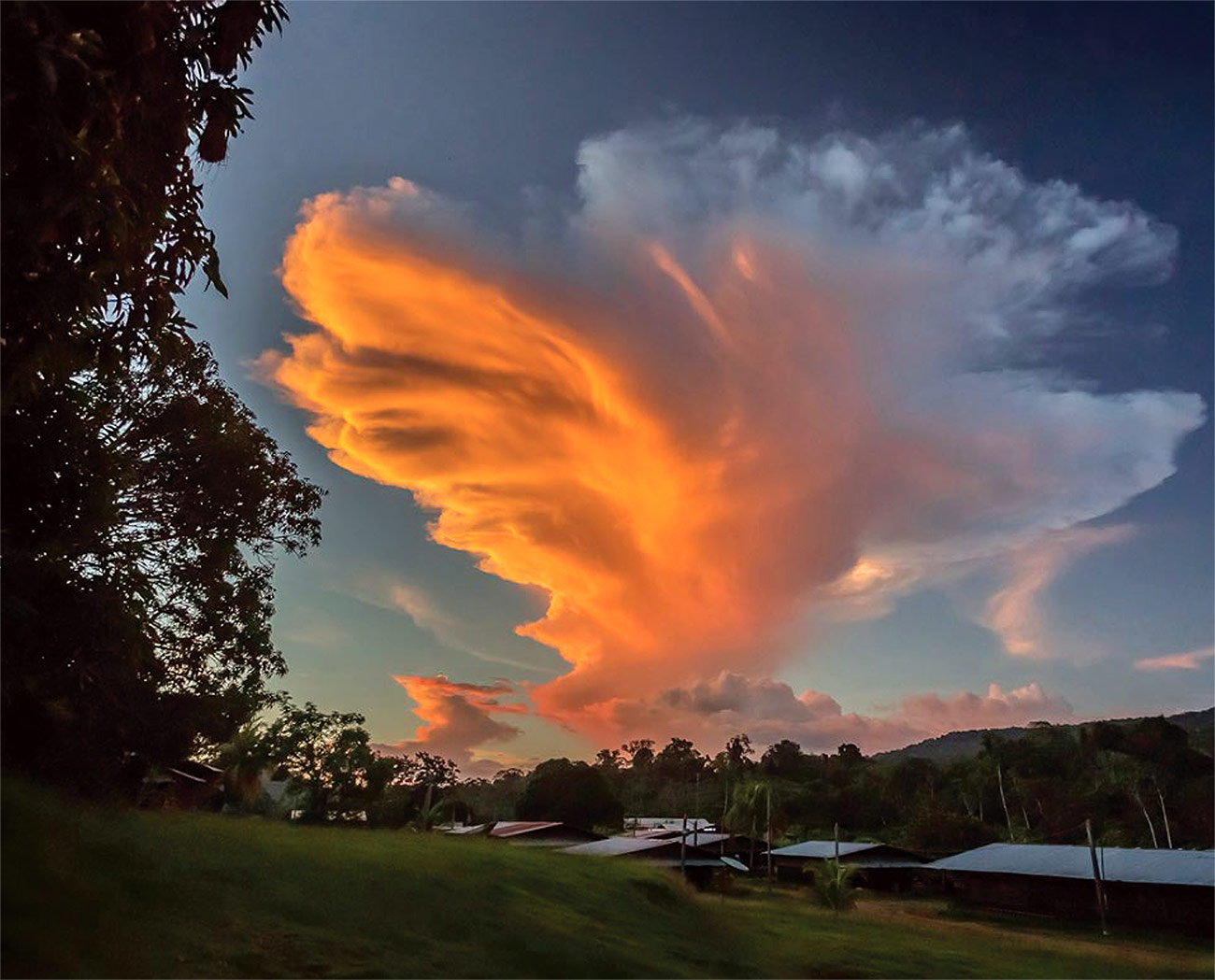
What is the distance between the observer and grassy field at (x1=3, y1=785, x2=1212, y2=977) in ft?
39.4

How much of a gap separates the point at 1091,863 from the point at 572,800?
48.6 m

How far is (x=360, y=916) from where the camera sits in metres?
17.7

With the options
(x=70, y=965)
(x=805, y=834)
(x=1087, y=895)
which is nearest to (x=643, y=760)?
(x=805, y=834)

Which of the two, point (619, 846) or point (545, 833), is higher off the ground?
point (545, 833)

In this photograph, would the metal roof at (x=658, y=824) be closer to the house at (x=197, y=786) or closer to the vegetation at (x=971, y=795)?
the vegetation at (x=971, y=795)

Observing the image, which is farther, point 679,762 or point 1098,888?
point 679,762

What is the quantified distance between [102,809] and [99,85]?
1659 cm

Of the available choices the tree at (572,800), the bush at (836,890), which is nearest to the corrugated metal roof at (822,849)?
the tree at (572,800)

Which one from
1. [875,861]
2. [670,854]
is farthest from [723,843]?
[875,861]

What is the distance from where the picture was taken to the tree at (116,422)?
12945mm

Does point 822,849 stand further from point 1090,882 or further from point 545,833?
point 1090,882

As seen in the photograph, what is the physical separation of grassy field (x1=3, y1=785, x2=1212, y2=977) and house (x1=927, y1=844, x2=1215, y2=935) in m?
13.6

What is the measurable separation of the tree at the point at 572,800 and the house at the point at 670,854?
22.2 metres

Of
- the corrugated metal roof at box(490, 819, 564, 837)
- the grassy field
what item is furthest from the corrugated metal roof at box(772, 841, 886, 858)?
the grassy field
